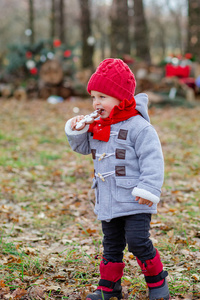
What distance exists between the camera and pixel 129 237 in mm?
2660

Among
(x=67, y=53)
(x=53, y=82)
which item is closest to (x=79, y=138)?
(x=53, y=82)

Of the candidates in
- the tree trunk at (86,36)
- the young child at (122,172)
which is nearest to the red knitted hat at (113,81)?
the young child at (122,172)

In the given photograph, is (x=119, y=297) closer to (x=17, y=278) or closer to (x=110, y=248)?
(x=110, y=248)

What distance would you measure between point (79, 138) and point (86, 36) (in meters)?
15.3

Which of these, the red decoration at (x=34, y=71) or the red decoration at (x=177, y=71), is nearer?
the red decoration at (x=177, y=71)

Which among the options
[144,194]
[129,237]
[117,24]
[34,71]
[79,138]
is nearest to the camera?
[144,194]

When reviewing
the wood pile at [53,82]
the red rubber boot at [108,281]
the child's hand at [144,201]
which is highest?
the child's hand at [144,201]

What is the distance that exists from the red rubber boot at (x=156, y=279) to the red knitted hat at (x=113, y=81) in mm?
1283

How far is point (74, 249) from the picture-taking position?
3.82 metres

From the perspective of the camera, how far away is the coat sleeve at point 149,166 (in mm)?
2543

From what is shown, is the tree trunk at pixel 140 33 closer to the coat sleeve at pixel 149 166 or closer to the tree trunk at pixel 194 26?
the tree trunk at pixel 194 26

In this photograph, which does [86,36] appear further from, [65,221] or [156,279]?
[156,279]

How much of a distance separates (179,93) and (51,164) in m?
8.60

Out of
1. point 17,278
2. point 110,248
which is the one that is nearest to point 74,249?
point 17,278
